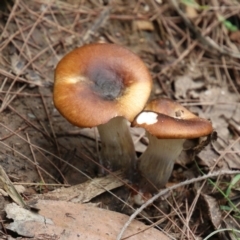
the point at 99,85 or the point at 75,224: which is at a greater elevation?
the point at 99,85

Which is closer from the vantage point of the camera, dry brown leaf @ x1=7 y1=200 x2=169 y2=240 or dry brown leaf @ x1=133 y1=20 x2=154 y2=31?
dry brown leaf @ x1=7 y1=200 x2=169 y2=240

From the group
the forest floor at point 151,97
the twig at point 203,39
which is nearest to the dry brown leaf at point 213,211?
the forest floor at point 151,97

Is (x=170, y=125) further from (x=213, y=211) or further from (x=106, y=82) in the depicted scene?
(x=213, y=211)

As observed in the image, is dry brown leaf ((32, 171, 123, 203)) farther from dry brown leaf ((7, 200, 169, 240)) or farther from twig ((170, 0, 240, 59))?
A: twig ((170, 0, 240, 59))

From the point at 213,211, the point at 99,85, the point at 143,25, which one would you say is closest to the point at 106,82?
the point at 99,85

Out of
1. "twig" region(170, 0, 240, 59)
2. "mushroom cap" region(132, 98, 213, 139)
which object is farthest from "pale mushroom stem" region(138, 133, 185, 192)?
"twig" region(170, 0, 240, 59)

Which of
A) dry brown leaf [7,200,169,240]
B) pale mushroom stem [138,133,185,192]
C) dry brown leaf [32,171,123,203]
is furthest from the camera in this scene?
pale mushroom stem [138,133,185,192]
